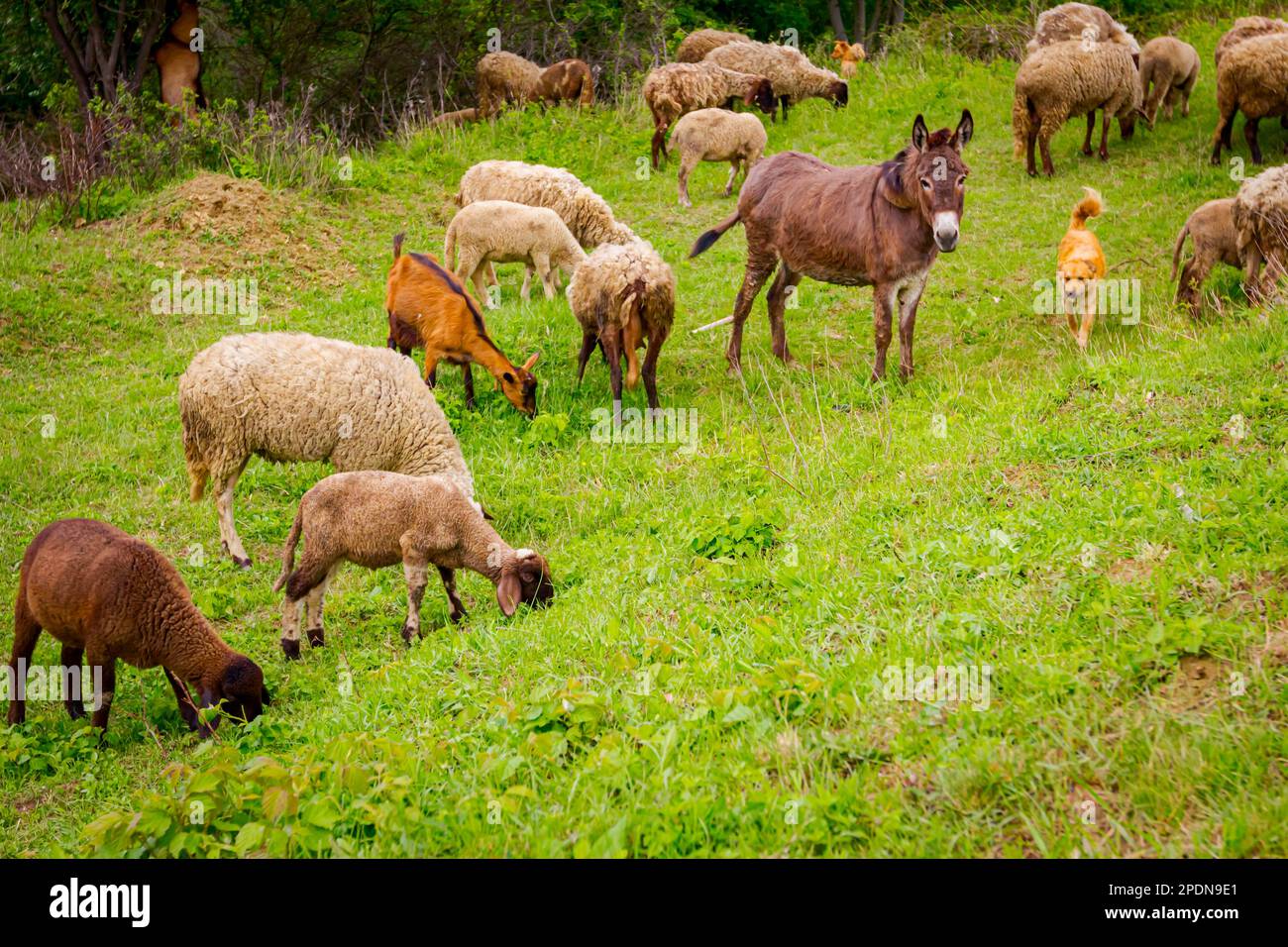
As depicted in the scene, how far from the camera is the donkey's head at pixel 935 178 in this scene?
8.95m

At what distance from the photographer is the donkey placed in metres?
9.22

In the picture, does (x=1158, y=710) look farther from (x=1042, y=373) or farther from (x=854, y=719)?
(x=1042, y=373)

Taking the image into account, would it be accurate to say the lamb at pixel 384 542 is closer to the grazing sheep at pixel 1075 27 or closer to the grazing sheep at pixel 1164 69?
the grazing sheep at pixel 1164 69

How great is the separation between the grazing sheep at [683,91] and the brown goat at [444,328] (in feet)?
28.8

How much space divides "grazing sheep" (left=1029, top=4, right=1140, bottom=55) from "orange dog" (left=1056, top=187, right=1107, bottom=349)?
8.08 meters

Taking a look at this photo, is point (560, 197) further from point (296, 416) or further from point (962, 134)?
point (296, 416)

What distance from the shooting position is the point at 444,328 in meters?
10.2

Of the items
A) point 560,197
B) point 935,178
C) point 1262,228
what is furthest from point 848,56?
point 935,178

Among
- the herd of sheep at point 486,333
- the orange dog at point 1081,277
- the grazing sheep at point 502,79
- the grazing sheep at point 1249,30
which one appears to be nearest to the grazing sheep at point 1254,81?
the herd of sheep at point 486,333

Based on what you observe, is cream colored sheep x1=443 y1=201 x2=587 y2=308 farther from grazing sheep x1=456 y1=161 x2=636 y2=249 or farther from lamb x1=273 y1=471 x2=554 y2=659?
lamb x1=273 y1=471 x2=554 y2=659

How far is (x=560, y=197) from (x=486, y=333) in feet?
13.5

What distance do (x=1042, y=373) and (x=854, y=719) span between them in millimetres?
5986

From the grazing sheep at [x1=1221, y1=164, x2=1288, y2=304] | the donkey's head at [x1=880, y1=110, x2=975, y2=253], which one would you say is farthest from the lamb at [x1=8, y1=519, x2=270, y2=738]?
the grazing sheep at [x1=1221, y1=164, x2=1288, y2=304]
